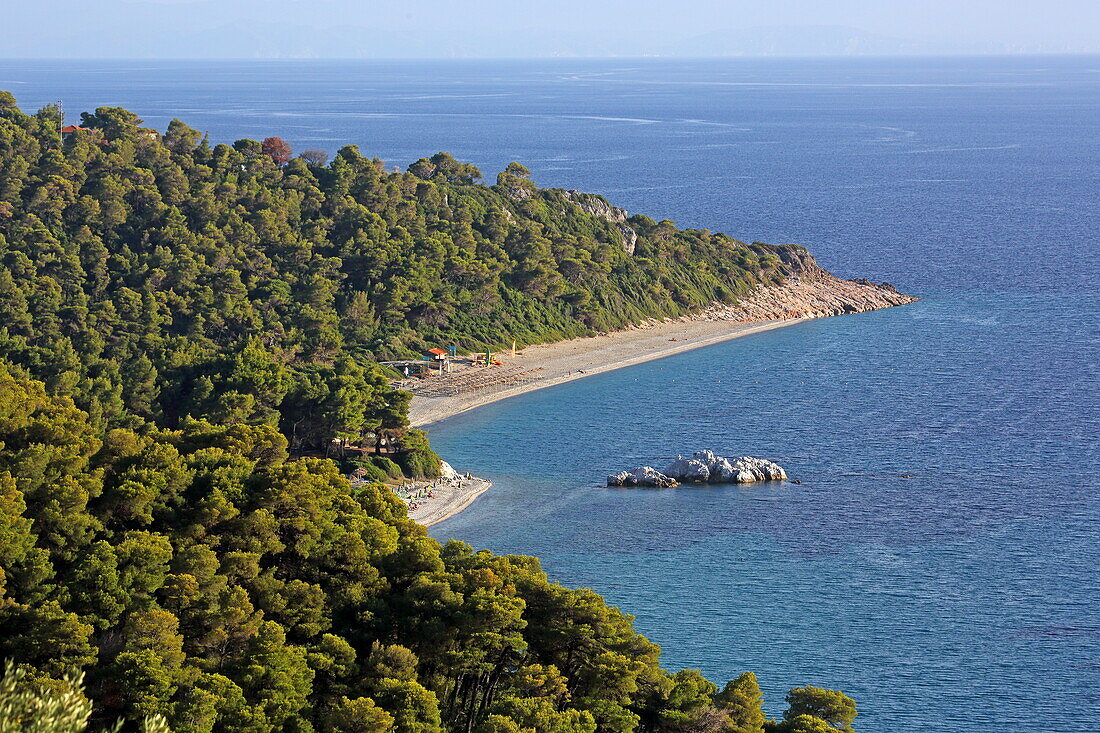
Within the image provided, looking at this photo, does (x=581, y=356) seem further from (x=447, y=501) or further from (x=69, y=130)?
(x=69, y=130)

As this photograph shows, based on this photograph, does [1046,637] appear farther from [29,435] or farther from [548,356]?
[548,356]

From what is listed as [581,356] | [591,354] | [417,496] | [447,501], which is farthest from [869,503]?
[591,354]

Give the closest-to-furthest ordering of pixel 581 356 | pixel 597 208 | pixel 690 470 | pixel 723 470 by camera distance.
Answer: pixel 723 470 < pixel 690 470 < pixel 581 356 < pixel 597 208

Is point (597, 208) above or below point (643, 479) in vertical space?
above

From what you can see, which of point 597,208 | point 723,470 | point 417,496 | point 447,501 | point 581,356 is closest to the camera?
point 447,501

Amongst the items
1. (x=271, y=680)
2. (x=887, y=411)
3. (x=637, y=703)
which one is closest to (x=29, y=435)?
(x=271, y=680)

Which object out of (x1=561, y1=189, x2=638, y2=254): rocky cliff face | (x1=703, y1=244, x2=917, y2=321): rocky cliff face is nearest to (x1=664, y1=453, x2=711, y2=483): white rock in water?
(x1=703, y1=244, x2=917, y2=321): rocky cliff face

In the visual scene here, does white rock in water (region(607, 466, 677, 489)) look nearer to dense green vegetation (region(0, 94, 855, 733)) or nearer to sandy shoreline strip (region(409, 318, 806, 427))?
dense green vegetation (region(0, 94, 855, 733))
